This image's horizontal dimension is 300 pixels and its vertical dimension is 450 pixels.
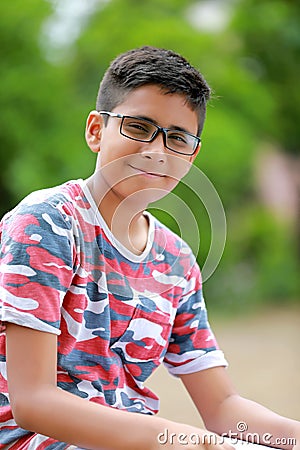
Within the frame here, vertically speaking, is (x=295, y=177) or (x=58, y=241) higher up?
(x=295, y=177)

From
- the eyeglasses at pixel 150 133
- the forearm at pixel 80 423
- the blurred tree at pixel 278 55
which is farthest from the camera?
the blurred tree at pixel 278 55

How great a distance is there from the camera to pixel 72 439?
0.83m

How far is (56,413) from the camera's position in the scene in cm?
82

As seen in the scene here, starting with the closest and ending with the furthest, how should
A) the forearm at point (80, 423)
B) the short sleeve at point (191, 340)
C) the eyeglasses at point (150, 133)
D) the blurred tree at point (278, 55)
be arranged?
1. the forearm at point (80, 423)
2. the eyeglasses at point (150, 133)
3. the short sleeve at point (191, 340)
4. the blurred tree at point (278, 55)

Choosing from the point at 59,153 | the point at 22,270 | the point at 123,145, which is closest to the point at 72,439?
the point at 22,270

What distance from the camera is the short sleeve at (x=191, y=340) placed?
1060 millimetres

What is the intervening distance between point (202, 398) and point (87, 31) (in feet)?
10.7

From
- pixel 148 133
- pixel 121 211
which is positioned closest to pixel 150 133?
pixel 148 133

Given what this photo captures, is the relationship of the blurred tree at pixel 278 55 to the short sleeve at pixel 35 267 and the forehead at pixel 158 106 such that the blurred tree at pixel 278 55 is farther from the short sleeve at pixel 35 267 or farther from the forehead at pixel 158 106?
the short sleeve at pixel 35 267

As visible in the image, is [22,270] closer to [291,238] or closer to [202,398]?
[202,398]

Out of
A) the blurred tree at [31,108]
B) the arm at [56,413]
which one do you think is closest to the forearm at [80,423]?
the arm at [56,413]

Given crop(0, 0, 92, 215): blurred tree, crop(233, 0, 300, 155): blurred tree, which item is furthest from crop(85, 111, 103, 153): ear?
crop(233, 0, 300, 155): blurred tree

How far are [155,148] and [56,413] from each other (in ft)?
1.14

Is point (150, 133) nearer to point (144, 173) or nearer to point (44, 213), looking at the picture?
point (144, 173)
